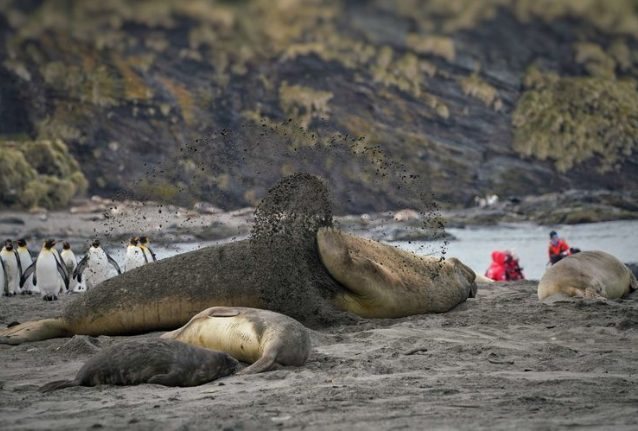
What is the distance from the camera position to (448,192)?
232ft

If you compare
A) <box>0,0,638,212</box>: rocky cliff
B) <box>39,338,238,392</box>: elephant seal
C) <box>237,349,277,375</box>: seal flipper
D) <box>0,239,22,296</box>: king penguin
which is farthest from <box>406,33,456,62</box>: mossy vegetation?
<box>39,338,238,392</box>: elephant seal

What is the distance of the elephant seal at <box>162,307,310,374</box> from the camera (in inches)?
210

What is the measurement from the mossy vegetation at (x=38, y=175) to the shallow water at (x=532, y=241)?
70.7 feet

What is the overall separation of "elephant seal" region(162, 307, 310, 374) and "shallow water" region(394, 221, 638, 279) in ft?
63.7

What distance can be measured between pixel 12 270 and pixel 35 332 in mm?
8824

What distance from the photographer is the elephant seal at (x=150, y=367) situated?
4.89 meters

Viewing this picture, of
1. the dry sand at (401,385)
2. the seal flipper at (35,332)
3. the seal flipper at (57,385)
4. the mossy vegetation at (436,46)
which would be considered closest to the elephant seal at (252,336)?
the dry sand at (401,385)

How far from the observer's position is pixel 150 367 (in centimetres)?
495

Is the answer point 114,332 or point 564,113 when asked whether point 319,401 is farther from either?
point 564,113

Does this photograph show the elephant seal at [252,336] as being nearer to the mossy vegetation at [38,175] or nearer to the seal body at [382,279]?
the seal body at [382,279]

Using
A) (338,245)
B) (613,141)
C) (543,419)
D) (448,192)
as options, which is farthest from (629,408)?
(613,141)

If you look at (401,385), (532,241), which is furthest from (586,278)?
(532,241)

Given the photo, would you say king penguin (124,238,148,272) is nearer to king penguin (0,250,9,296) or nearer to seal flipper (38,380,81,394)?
king penguin (0,250,9,296)

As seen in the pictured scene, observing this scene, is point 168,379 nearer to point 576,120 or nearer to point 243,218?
point 243,218
